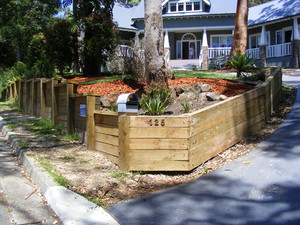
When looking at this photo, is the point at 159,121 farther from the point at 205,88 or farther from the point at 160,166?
the point at 205,88

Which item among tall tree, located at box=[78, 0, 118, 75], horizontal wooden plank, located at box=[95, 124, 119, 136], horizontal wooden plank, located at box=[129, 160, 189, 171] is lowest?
horizontal wooden plank, located at box=[129, 160, 189, 171]

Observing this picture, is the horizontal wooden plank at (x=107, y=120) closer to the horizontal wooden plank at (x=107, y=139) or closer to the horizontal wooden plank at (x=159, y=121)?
the horizontal wooden plank at (x=107, y=139)

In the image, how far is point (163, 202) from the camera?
4.49 m

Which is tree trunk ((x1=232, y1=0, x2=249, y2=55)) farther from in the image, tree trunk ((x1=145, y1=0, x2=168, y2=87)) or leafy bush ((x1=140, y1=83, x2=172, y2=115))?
leafy bush ((x1=140, y1=83, x2=172, y2=115))

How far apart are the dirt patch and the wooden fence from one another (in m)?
0.13

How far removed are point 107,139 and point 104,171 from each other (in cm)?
80

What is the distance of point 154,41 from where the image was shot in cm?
862

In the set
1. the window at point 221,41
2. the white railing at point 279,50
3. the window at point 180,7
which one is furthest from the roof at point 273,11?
the window at point 180,7

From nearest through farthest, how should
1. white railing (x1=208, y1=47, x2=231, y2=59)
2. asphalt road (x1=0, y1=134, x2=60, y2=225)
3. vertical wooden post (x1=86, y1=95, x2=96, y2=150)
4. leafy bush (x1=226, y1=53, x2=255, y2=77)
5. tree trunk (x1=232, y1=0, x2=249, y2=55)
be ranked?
asphalt road (x1=0, y1=134, x2=60, y2=225)
vertical wooden post (x1=86, y1=95, x2=96, y2=150)
leafy bush (x1=226, y1=53, x2=255, y2=77)
tree trunk (x1=232, y1=0, x2=249, y2=55)
white railing (x1=208, y1=47, x2=231, y2=59)

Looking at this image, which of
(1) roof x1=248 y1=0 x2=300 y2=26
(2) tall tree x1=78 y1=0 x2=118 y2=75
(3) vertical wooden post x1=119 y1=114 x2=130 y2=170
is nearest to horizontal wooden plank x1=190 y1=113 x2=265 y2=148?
(3) vertical wooden post x1=119 y1=114 x2=130 y2=170

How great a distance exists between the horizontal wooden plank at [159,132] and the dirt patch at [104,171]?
624 millimetres

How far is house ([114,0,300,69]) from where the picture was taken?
86.2ft

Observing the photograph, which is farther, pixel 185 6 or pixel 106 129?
pixel 185 6

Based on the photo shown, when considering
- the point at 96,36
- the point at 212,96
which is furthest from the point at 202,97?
the point at 96,36
